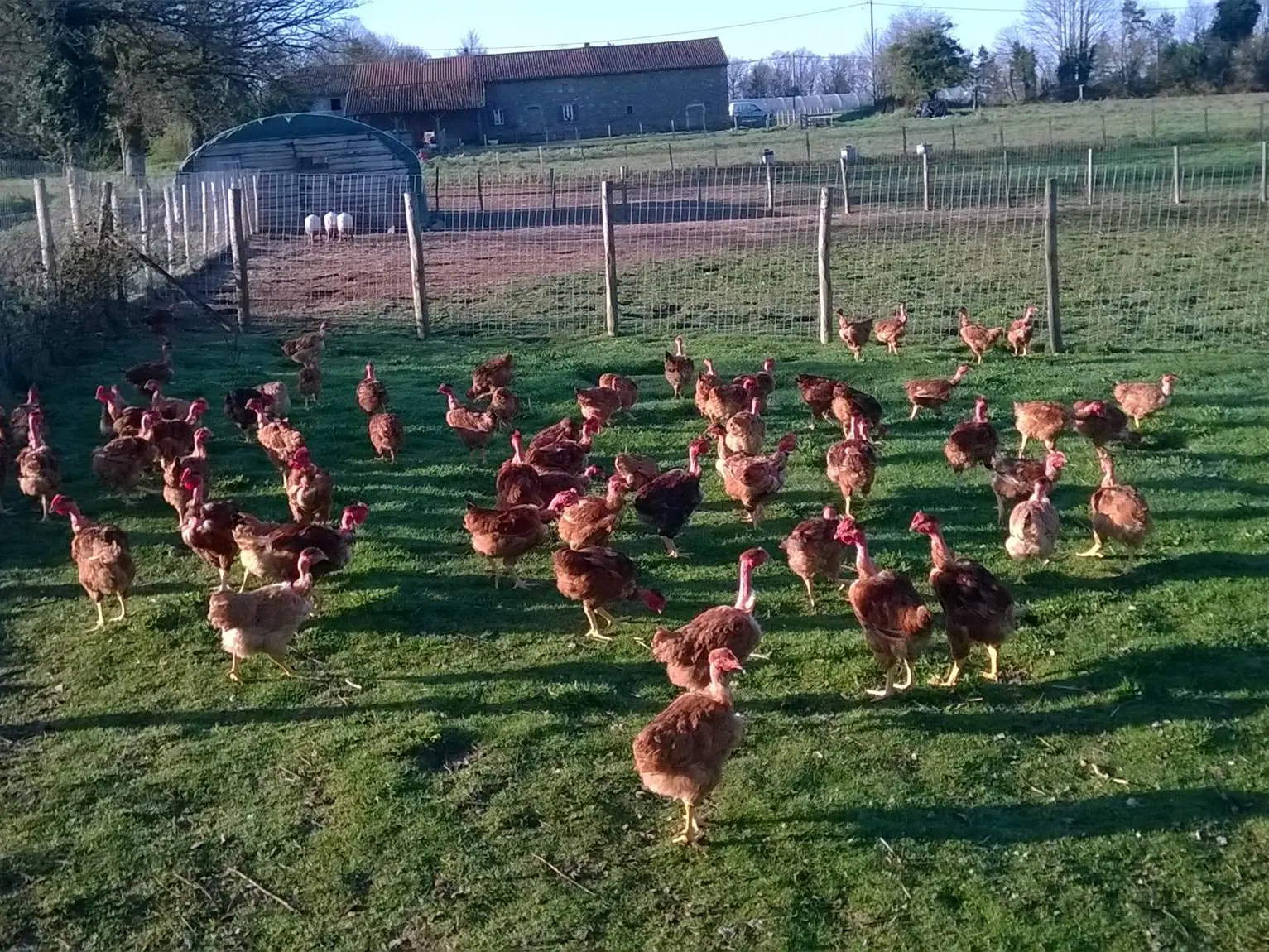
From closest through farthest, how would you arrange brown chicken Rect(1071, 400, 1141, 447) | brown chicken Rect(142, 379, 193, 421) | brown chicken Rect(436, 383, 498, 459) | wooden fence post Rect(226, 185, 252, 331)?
brown chicken Rect(1071, 400, 1141, 447) < brown chicken Rect(436, 383, 498, 459) < brown chicken Rect(142, 379, 193, 421) < wooden fence post Rect(226, 185, 252, 331)

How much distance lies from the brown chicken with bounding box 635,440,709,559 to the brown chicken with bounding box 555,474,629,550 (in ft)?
0.96

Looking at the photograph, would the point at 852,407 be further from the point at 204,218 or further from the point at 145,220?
the point at 204,218

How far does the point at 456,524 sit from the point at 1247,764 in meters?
5.77

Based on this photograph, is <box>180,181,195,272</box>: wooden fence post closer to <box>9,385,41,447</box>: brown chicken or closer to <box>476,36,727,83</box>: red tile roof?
<box>9,385,41,447</box>: brown chicken

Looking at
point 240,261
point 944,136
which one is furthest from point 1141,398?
point 944,136

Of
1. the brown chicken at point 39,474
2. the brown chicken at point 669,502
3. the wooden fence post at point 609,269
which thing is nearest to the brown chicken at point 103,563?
the brown chicken at point 39,474

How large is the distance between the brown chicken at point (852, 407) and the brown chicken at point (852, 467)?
1.36 meters

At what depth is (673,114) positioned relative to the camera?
69.4m

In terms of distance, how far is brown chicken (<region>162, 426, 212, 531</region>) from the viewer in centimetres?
926

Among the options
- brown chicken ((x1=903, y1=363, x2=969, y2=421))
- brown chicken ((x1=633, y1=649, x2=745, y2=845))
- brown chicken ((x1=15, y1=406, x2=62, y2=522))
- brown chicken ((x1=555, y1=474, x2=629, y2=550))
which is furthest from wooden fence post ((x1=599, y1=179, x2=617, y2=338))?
brown chicken ((x1=633, y1=649, x2=745, y2=845))

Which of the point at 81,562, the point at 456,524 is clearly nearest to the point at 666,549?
the point at 456,524

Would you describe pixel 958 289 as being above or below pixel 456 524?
above

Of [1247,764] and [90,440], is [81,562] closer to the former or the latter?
[90,440]

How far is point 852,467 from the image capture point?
29.8 ft
